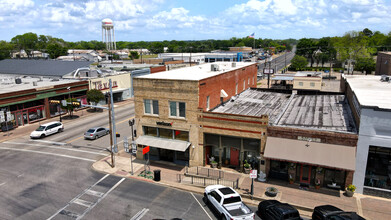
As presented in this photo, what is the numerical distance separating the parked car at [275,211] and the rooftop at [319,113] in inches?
330

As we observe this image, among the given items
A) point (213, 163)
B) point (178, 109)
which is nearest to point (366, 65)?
→ point (213, 163)

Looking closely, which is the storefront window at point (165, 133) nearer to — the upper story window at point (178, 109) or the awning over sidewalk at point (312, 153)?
the upper story window at point (178, 109)

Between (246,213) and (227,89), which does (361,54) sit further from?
(246,213)

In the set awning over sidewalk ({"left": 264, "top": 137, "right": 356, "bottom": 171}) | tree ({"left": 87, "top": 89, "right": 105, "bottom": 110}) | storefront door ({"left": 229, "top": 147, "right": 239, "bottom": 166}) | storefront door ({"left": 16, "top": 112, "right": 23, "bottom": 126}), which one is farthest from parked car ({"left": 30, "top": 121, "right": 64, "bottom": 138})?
awning over sidewalk ({"left": 264, "top": 137, "right": 356, "bottom": 171})

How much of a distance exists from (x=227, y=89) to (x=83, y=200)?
2042cm

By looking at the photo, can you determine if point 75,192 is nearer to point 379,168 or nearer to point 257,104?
point 257,104

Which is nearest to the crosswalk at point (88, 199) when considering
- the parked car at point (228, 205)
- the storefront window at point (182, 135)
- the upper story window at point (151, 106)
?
the storefront window at point (182, 135)

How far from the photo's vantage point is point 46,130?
39750 mm

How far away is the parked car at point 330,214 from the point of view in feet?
58.1

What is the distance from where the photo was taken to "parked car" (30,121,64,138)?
38.9 m

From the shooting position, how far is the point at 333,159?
21.9 m

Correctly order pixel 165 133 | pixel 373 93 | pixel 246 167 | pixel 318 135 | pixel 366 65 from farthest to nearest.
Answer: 1. pixel 366 65
2. pixel 165 133
3. pixel 246 167
4. pixel 373 93
5. pixel 318 135

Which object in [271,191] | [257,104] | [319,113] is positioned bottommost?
[271,191]

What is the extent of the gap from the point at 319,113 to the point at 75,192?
25.2m
